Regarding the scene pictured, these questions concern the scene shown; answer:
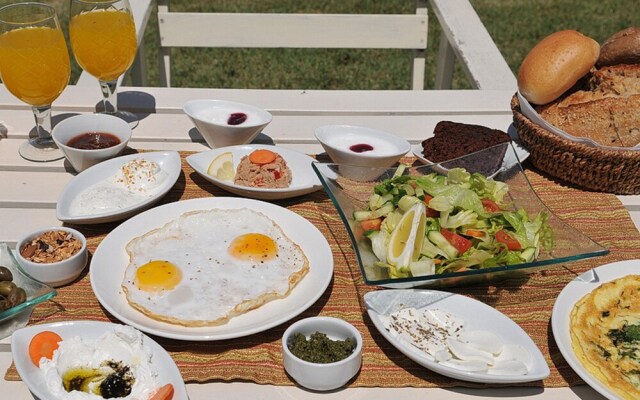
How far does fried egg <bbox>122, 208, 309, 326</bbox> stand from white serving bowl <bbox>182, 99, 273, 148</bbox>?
1.66 feet

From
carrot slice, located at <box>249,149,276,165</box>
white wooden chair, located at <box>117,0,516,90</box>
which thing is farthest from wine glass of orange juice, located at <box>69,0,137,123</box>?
white wooden chair, located at <box>117,0,516,90</box>

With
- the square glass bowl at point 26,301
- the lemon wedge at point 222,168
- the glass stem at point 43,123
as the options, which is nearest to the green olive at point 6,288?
the square glass bowl at point 26,301

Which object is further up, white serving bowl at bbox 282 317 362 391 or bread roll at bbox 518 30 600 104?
bread roll at bbox 518 30 600 104

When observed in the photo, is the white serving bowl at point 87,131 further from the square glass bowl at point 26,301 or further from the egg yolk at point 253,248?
the egg yolk at point 253,248

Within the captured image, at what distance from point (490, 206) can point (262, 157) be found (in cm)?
83

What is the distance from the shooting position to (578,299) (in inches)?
79.2

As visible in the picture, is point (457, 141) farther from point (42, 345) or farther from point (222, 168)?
point (42, 345)

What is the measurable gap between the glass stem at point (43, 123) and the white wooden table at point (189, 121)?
0.10 meters

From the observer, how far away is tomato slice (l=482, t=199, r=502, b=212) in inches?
89.7

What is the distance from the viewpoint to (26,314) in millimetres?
1979

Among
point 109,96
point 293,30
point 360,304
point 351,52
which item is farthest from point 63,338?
point 351,52

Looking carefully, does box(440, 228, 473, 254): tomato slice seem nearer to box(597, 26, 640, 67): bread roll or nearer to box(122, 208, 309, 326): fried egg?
box(122, 208, 309, 326): fried egg

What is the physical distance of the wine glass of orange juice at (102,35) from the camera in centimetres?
282

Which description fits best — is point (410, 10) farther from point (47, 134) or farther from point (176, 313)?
point (176, 313)
